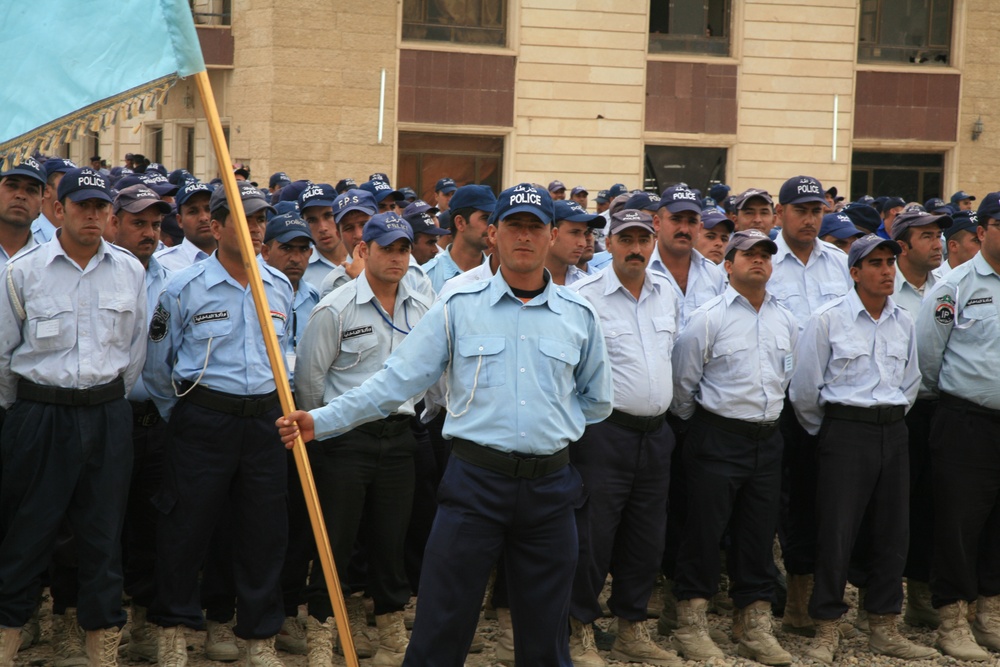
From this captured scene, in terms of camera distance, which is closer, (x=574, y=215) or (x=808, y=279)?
(x=574, y=215)

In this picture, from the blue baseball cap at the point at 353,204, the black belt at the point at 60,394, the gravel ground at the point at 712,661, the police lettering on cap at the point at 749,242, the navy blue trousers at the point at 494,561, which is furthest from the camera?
the blue baseball cap at the point at 353,204

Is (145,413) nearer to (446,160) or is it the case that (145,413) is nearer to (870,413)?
(870,413)

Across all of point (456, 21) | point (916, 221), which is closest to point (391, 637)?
point (916, 221)

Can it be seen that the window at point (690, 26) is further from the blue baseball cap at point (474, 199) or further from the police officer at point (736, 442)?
the police officer at point (736, 442)

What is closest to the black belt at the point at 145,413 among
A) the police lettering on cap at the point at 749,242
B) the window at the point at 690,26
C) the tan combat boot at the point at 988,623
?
the police lettering on cap at the point at 749,242

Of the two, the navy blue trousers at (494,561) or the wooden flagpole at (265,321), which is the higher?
the wooden flagpole at (265,321)

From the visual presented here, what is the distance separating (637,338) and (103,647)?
10.4 feet

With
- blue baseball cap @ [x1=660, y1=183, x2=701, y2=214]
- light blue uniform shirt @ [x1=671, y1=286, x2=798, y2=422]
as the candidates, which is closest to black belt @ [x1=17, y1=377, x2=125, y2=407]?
light blue uniform shirt @ [x1=671, y1=286, x2=798, y2=422]

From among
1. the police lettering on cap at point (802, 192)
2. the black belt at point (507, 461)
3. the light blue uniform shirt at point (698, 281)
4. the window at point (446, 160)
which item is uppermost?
the window at point (446, 160)

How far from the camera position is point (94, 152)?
3033cm

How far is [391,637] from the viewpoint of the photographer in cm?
682

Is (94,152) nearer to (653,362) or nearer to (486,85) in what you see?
(486,85)

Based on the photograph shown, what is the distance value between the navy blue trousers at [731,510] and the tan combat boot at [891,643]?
0.66 m

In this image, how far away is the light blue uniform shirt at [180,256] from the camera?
750 cm
